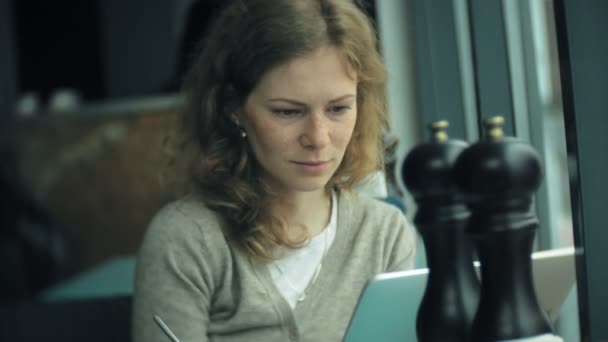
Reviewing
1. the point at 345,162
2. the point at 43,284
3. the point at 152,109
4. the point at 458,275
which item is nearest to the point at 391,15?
the point at 345,162

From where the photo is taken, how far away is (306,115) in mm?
955

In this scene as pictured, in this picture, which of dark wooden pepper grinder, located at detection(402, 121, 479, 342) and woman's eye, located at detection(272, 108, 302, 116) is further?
woman's eye, located at detection(272, 108, 302, 116)

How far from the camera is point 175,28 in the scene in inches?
178

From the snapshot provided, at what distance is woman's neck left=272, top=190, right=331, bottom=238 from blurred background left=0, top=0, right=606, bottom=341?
163 millimetres

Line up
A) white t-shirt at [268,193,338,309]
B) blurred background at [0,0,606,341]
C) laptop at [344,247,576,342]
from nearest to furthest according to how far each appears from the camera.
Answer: laptop at [344,247,576,342] → white t-shirt at [268,193,338,309] → blurred background at [0,0,606,341]

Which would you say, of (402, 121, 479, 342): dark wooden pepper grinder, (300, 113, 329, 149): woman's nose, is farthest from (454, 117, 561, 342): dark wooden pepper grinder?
(300, 113, 329, 149): woman's nose

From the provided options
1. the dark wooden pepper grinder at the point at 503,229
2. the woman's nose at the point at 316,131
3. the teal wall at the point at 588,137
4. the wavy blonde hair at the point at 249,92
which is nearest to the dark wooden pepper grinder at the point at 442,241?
the dark wooden pepper grinder at the point at 503,229

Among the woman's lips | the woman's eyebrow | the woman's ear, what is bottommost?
the woman's lips

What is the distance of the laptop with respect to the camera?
0.70 metres

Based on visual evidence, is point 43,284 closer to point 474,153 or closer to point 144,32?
point 144,32

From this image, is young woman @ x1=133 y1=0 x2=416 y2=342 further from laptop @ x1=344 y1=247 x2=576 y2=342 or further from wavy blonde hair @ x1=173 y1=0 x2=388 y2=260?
laptop @ x1=344 y1=247 x2=576 y2=342

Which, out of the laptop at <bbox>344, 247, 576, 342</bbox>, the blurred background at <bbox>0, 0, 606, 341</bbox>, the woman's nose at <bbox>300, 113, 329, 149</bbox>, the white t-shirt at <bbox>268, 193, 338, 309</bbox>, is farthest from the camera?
the blurred background at <bbox>0, 0, 606, 341</bbox>

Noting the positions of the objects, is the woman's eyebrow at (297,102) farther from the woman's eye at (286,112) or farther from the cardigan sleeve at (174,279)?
the cardigan sleeve at (174,279)

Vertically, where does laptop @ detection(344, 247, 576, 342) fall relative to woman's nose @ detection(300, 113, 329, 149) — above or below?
below
